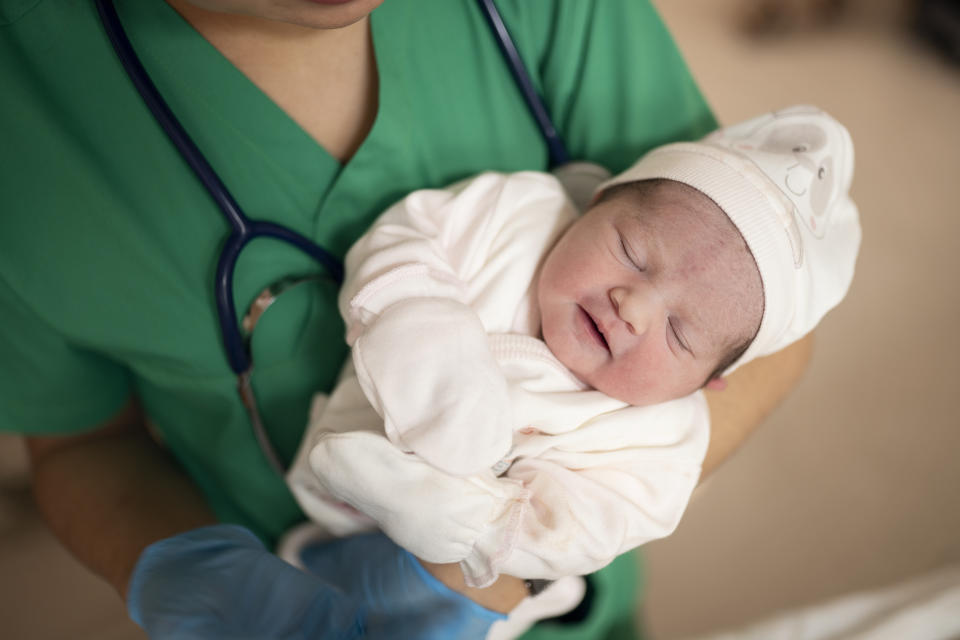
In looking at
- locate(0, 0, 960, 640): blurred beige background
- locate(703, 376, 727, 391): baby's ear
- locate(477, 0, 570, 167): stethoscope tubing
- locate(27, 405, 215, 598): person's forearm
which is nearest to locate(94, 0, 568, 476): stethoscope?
locate(477, 0, 570, 167): stethoscope tubing

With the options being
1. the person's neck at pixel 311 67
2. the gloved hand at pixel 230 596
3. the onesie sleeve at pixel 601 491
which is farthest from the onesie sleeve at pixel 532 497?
the person's neck at pixel 311 67

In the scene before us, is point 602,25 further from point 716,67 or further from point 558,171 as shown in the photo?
point 716,67

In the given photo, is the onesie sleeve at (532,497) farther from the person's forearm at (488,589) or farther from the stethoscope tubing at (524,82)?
the stethoscope tubing at (524,82)

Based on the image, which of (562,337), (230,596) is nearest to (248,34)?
(562,337)

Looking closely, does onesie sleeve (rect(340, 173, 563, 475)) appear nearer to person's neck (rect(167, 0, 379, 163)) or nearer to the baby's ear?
person's neck (rect(167, 0, 379, 163))

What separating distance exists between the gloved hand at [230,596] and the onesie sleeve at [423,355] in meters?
0.19

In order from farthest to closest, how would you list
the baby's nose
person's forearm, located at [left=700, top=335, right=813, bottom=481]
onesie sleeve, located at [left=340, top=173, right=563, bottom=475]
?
person's forearm, located at [left=700, top=335, right=813, bottom=481] → the baby's nose → onesie sleeve, located at [left=340, top=173, right=563, bottom=475]

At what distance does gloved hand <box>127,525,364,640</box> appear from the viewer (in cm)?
64

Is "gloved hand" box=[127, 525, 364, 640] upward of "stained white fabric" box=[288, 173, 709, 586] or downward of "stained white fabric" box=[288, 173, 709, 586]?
downward

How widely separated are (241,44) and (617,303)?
1.51 ft

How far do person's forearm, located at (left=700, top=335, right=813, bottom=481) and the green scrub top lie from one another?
31 cm

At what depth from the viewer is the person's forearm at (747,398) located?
0.82m

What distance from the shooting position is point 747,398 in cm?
86

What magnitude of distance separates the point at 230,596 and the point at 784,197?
70cm
